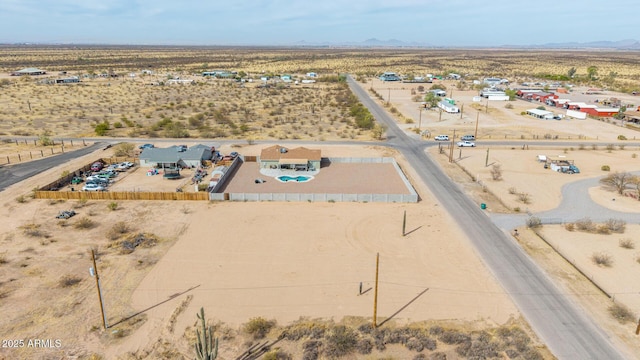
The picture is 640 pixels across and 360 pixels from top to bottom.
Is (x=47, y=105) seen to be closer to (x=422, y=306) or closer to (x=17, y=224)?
(x=17, y=224)

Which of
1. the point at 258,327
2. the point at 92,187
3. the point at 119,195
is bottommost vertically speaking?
the point at 258,327

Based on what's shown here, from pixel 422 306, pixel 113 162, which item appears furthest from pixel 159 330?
pixel 113 162

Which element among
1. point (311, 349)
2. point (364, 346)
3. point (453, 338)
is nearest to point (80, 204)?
point (311, 349)

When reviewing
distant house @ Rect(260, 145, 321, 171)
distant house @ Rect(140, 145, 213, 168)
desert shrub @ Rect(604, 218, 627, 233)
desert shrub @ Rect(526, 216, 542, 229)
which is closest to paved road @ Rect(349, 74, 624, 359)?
desert shrub @ Rect(526, 216, 542, 229)

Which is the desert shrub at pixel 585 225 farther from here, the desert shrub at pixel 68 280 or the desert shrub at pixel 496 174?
the desert shrub at pixel 68 280

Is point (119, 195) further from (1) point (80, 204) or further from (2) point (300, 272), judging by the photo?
(2) point (300, 272)

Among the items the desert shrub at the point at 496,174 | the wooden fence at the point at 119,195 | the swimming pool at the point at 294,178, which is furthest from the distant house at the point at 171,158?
the desert shrub at the point at 496,174

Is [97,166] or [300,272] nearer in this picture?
[300,272]
